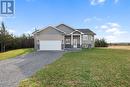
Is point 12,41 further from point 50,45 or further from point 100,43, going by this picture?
point 100,43

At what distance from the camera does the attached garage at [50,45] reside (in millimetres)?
37656

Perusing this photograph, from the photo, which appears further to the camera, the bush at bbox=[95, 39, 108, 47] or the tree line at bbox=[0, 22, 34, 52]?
the bush at bbox=[95, 39, 108, 47]

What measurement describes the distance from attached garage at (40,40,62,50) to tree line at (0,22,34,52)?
11.2 metres

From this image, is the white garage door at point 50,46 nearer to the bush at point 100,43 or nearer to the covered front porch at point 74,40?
the covered front porch at point 74,40

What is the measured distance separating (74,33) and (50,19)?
7.97 metres

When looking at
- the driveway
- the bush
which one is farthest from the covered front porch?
the driveway

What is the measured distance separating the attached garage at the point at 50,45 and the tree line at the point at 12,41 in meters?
11.2

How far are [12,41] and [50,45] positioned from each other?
1304cm

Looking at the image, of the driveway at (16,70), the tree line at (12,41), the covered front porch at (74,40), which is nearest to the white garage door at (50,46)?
the covered front porch at (74,40)

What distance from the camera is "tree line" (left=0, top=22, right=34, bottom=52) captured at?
45.3 m

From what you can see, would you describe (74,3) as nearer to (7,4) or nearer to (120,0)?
(120,0)

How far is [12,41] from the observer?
155 feet

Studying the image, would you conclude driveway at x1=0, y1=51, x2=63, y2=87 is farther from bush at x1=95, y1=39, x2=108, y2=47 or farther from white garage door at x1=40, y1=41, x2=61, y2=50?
bush at x1=95, y1=39, x2=108, y2=47

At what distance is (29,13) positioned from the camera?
38.1 m
